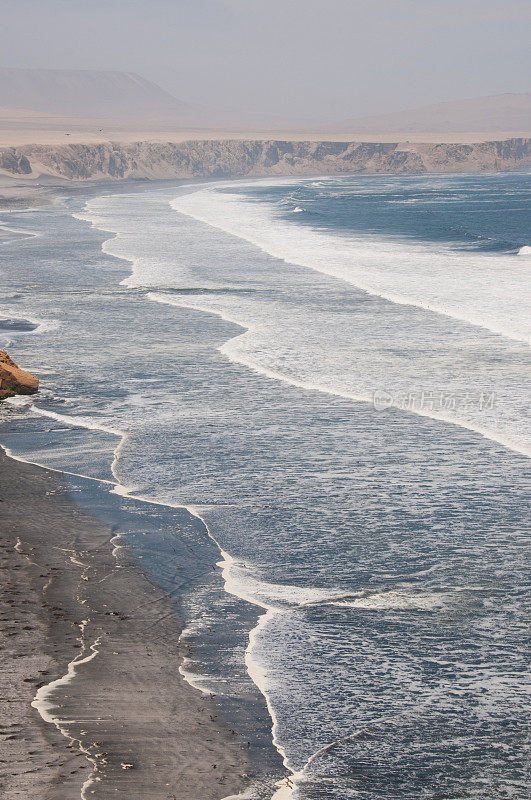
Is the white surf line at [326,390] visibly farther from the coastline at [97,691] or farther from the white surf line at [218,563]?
the coastline at [97,691]

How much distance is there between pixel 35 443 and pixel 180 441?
191 cm

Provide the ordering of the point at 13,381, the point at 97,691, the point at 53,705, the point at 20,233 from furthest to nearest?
the point at 20,233
the point at 13,381
the point at 97,691
the point at 53,705

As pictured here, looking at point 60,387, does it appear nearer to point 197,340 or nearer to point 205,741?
point 197,340

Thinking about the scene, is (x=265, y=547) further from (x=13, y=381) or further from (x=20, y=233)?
(x=20, y=233)

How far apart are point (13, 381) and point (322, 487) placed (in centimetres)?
606

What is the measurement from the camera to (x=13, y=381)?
570 inches

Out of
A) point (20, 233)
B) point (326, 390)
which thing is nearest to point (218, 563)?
point (326, 390)

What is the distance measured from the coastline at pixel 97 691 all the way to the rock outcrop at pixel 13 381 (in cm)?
580

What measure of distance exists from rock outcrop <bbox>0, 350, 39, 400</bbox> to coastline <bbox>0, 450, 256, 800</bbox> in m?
5.80

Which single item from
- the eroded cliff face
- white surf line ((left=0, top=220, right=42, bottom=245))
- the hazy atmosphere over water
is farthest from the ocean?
the eroded cliff face

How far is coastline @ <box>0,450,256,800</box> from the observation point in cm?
536

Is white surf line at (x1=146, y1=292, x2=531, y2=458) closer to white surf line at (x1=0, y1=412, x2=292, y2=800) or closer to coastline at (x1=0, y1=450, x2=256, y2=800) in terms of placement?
white surf line at (x1=0, y1=412, x2=292, y2=800)

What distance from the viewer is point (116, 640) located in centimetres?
700

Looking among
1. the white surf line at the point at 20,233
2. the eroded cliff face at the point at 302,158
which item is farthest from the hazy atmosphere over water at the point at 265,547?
the eroded cliff face at the point at 302,158
